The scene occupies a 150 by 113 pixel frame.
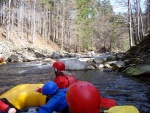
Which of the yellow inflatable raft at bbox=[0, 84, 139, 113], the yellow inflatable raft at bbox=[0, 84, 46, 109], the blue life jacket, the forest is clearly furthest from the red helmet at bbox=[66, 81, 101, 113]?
the forest

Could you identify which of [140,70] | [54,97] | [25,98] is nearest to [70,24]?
A: [140,70]

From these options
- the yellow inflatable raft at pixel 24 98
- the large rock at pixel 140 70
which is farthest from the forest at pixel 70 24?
the yellow inflatable raft at pixel 24 98

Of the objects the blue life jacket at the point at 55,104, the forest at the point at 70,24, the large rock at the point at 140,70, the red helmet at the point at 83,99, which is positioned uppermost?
the forest at the point at 70,24

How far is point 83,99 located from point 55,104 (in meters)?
0.98

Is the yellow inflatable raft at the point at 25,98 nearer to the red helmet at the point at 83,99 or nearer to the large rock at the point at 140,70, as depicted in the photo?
the red helmet at the point at 83,99

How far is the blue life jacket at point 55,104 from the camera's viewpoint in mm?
3602

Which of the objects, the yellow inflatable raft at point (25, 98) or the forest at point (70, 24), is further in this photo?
the forest at point (70, 24)

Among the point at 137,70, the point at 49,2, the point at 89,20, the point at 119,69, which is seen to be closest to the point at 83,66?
the point at 119,69

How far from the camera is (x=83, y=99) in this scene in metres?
2.85

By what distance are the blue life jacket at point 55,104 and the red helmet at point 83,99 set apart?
2.49 ft

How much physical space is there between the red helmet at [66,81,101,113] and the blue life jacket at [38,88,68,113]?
2.49ft

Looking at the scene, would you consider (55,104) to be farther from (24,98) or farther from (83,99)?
(24,98)

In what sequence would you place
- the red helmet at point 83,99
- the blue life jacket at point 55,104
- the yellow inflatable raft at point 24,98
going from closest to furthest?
the red helmet at point 83,99, the blue life jacket at point 55,104, the yellow inflatable raft at point 24,98

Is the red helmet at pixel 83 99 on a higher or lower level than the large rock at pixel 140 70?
higher
